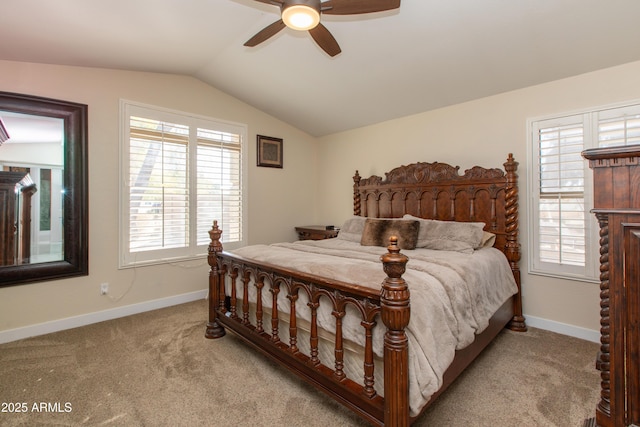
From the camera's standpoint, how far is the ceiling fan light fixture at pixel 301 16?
67.7 inches

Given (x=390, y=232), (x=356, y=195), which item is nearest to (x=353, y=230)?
(x=390, y=232)

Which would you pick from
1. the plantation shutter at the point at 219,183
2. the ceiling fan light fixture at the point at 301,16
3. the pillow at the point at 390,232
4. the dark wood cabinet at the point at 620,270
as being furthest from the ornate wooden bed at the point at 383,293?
the ceiling fan light fixture at the point at 301,16

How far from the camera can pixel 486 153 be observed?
3256 millimetres

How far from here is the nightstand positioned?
421 centimetres

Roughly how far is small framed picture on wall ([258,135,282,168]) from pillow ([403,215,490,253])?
2.45m

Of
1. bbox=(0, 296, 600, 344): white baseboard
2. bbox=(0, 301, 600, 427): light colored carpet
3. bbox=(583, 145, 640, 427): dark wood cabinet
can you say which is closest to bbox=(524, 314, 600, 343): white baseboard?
bbox=(0, 296, 600, 344): white baseboard

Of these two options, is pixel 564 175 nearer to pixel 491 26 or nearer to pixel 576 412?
pixel 491 26

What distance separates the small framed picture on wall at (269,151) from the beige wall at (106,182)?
11cm

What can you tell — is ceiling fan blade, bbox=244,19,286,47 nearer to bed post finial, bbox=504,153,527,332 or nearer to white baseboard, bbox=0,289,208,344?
bed post finial, bbox=504,153,527,332

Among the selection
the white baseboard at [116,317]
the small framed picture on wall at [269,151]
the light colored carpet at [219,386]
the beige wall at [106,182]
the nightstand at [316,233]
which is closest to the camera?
the light colored carpet at [219,386]

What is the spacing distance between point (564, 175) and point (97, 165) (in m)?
4.59

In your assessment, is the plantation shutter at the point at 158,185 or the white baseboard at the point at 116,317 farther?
the plantation shutter at the point at 158,185

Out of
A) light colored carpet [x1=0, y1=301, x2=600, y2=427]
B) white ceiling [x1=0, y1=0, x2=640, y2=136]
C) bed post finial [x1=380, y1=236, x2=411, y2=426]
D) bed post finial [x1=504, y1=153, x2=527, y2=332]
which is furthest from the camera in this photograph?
bed post finial [x1=504, y1=153, x2=527, y2=332]

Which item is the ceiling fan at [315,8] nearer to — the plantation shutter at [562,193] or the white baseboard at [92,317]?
the plantation shutter at [562,193]
